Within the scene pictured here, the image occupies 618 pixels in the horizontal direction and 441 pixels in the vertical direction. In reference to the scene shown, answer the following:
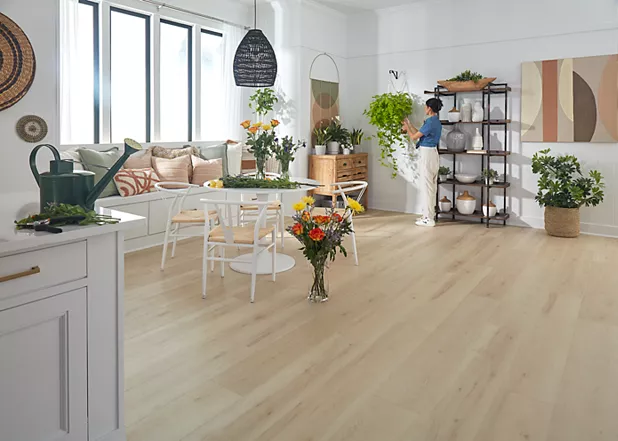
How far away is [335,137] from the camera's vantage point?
7516 mm

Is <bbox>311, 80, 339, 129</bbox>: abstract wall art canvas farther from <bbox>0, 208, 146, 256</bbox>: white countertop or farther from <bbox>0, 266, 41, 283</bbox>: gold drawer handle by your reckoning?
<bbox>0, 266, 41, 283</bbox>: gold drawer handle

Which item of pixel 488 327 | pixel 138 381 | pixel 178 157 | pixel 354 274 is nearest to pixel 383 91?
pixel 178 157

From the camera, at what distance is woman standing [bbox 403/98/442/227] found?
6.48 metres

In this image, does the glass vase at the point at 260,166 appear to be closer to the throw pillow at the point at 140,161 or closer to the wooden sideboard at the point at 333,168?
the throw pillow at the point at 140,161

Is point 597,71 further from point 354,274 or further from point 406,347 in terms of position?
point 406,347

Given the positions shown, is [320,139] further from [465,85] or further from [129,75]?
[129,75]

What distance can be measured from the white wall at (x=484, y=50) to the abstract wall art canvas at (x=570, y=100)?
0.38 ft

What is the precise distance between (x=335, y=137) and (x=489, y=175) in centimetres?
226

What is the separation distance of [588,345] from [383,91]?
18.1 feet

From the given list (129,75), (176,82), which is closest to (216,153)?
(176,82)

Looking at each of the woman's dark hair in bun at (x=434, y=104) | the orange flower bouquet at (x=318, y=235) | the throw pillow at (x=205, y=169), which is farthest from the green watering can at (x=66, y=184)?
the woman's dark hair in bun at (x=434, y=104)

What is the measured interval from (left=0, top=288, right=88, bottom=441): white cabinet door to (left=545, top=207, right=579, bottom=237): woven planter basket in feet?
18.4

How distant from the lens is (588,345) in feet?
9.60

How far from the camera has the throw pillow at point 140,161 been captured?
563 cm
